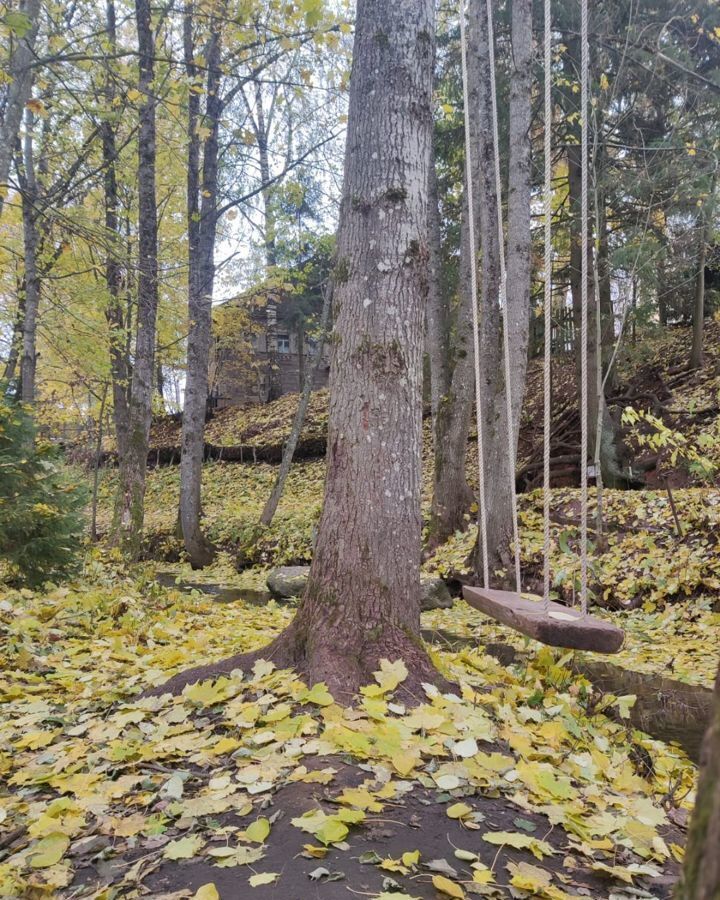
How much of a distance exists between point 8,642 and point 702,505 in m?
6.72

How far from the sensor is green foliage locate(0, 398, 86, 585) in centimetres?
535

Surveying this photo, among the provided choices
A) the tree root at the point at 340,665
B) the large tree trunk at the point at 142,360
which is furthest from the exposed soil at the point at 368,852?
the large tree trunk at the point at 142,360

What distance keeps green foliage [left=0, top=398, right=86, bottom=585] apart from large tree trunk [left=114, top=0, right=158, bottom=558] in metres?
2.07

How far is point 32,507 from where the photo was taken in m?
5.38

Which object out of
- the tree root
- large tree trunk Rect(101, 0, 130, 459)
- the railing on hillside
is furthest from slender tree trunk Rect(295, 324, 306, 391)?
the tree root

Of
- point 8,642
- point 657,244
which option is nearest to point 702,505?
point 657,244

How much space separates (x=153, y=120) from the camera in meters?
8.55

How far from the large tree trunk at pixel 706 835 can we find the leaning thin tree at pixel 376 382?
208 cm

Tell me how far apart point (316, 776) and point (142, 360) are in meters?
7.47

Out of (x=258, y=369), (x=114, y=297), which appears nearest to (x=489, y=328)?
(x=114, y=297)

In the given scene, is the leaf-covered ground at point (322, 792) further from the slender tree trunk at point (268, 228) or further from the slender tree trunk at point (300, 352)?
the slender tree trunk at point (300, 352)

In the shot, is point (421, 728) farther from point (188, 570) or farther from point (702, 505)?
point (188, 570)

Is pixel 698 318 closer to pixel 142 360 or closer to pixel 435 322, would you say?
pixel 435 322

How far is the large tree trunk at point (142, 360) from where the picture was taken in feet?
26.2
